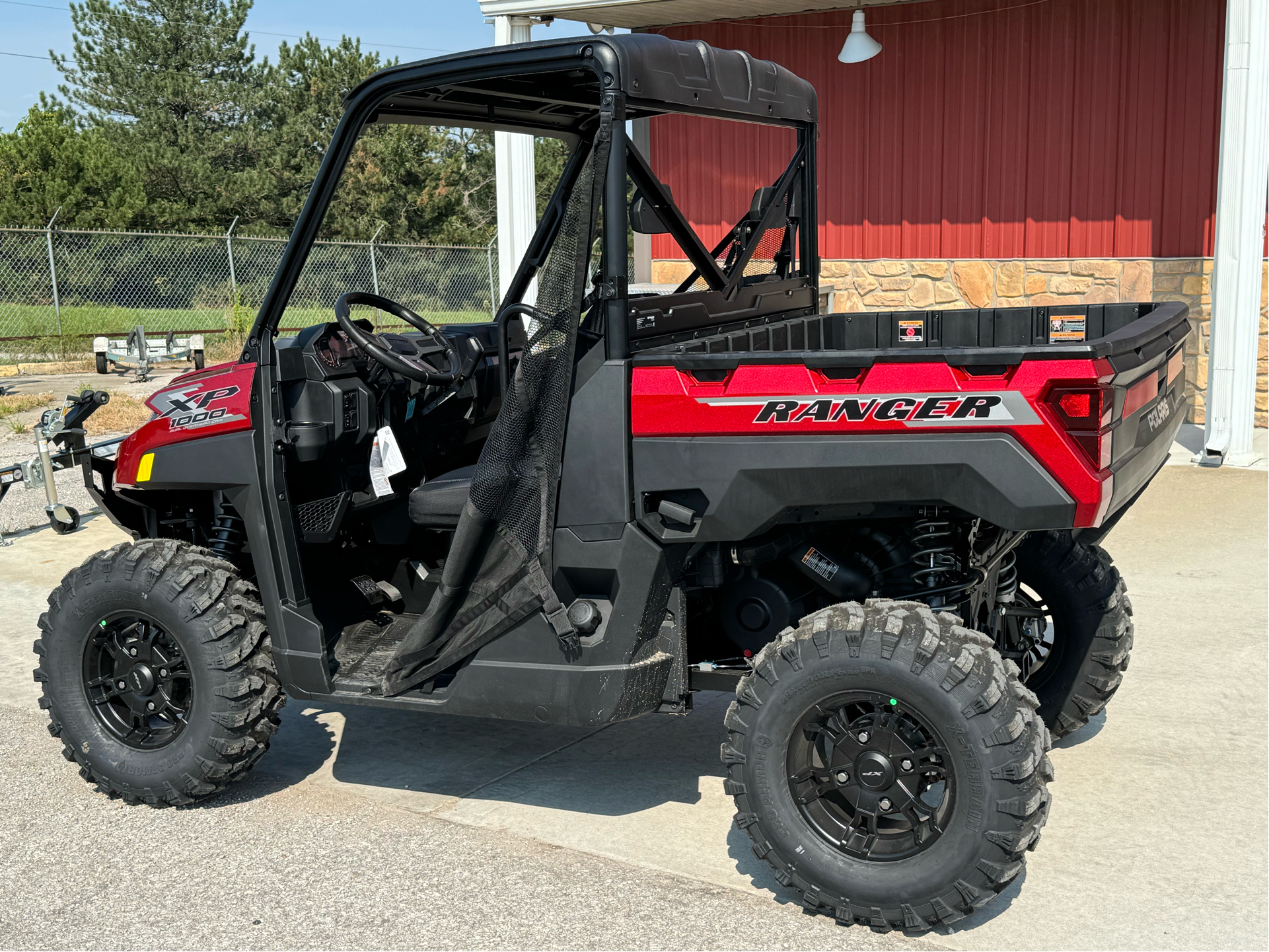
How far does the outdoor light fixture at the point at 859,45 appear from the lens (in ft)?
36.8

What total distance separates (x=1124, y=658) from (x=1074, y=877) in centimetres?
107

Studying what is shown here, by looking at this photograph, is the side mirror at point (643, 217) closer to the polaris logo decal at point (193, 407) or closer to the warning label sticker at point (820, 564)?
the warning label sticker at point (820, 564)

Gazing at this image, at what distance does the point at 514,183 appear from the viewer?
11.2 metres

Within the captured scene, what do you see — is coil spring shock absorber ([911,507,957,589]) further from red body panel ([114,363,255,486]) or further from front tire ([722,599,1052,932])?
red body panel ([114,363,255,486])

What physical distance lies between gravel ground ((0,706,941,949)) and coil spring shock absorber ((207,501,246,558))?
78 cm

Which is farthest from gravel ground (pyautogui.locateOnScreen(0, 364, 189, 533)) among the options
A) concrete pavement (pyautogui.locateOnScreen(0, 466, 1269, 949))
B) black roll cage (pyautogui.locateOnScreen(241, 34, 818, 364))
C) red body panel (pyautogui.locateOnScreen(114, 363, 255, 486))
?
black roll cage (pyautogui.locateOnScreen(241, 34, 818, 364))

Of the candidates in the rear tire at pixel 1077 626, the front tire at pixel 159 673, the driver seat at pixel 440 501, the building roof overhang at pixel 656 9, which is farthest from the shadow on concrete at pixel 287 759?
the building roof overhang at pixel 656 9

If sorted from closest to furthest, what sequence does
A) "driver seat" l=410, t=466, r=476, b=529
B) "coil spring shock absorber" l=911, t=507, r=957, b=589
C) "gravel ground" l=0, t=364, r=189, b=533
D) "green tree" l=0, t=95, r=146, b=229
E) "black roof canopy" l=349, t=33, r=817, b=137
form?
"black roof canopy" l=349, t=33, r=817, b=137 < "coil spring shock absorber" l=911, t=507, r=957, b=589 < "driver seat" l=410, t=466, r=476, b=529 < "gravel ground" l=0, t=364, r=189, b=533 < "green tree" l=0, t=95, r=146, b=229

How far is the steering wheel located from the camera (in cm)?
392

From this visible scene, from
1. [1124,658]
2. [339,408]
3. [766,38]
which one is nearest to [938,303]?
[766,38]

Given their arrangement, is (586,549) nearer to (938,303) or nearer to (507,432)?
(507,432)

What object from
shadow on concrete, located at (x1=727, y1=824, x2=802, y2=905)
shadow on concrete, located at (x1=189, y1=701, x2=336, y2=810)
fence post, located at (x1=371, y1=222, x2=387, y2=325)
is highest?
fence post, located at (x1=371, y1=222, x2=387, y2=325)

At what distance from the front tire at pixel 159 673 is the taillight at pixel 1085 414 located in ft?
7.92

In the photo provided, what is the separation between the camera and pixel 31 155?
3103 cm
